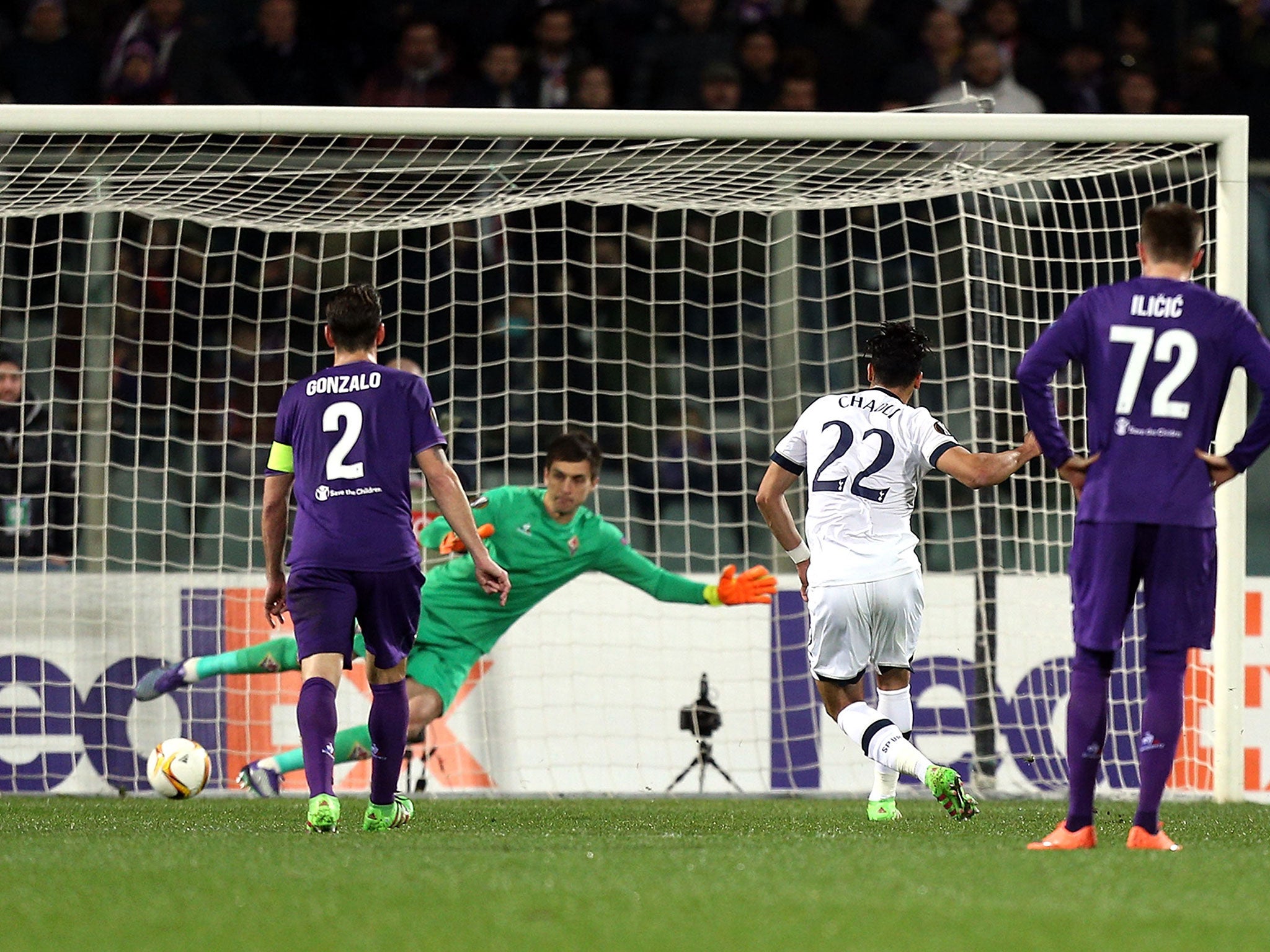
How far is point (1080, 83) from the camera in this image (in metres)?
12.2

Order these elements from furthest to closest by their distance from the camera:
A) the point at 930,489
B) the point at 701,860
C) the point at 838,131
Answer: the point at 930,489 → the point at 838,131 → the point at 701,860

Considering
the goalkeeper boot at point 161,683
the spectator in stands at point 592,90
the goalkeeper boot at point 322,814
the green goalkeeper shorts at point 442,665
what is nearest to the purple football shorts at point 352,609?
the goalkeeper boot at point 322,814

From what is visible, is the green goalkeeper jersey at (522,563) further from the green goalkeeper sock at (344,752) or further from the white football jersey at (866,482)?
the white football jersey at (866,482)

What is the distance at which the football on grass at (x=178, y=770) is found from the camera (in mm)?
6984

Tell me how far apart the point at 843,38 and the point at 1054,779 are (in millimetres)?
5946

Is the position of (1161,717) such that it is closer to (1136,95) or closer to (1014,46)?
(1136,95)

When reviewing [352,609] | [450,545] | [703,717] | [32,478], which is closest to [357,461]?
[352,609]

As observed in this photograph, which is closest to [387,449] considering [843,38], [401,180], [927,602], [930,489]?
[401,180]

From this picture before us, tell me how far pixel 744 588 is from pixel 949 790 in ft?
5.58

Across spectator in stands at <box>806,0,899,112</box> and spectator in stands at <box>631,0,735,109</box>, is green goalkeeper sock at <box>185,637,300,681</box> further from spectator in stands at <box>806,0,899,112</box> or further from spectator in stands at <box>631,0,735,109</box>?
spectator in stands at <box>806,0,899,112</box>

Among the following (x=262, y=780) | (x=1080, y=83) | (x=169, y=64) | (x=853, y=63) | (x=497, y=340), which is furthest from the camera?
(x=1080, y=83)

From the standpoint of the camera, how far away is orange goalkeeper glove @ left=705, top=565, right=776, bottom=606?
7.08 metres

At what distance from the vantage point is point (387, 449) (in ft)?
18.5

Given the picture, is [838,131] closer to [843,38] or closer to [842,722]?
[842,722]
